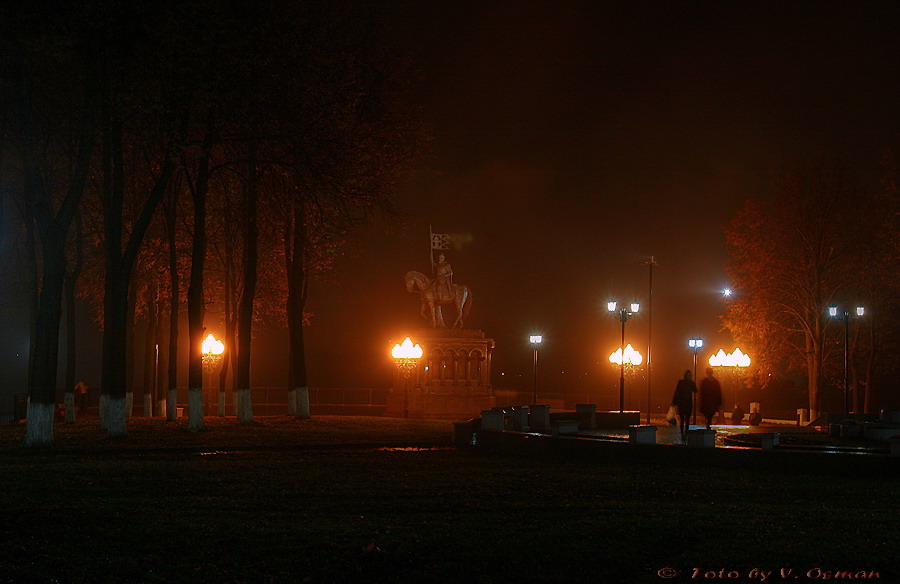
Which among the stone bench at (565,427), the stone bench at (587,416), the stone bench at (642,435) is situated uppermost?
the stone bench at (642,435)

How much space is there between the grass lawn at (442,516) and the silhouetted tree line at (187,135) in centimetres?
551

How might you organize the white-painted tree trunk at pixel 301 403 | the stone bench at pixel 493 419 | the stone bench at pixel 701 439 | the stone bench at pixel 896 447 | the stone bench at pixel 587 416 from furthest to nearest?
the white-painted tree trunk at pixel 301 403 → the stone bench at pixel 587 416 → the stone bench at pixel 493 419 → the stone bench at pixel 701 439 → the stone bench at pixel 896 447

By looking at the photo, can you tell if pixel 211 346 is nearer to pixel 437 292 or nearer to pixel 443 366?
pixel 443 366

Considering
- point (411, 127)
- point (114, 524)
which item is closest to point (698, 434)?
point (114, 524)

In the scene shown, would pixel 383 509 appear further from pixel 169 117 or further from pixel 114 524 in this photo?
pixel 169 117

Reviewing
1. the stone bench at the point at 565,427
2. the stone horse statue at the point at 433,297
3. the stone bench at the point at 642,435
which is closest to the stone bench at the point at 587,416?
the stone bench at the point at 565,427

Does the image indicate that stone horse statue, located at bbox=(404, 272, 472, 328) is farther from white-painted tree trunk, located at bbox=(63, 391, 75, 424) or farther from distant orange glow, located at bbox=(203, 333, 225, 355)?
white-painted tree trunk, located at bbox=(63, 391, 75, 424)

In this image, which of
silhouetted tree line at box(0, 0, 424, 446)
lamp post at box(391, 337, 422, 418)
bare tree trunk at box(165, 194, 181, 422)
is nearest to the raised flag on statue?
lamp post at box(391, 337, 422, 418)

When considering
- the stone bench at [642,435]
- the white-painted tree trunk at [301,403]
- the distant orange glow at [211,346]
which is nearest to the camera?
the stone bench at [642,435]

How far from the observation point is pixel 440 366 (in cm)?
5081

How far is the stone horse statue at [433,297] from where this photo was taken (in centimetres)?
5178

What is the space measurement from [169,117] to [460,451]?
1093 centimetres

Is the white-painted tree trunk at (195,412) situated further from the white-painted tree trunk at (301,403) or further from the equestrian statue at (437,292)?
the equestrian statue at (437,292)

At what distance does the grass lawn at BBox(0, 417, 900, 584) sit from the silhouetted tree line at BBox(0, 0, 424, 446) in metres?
5.51
